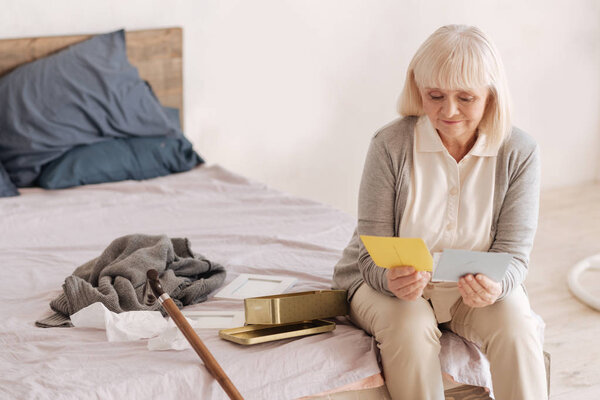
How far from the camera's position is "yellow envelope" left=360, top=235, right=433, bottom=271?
146cm

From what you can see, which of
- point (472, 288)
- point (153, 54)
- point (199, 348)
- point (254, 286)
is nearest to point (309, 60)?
point (153, 54)

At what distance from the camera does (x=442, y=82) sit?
1.59 m

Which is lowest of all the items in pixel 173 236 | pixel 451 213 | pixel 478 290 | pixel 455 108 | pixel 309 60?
pixel 173 236

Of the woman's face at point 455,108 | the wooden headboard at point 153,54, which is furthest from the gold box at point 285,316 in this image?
the wooden headboard at point 153,54

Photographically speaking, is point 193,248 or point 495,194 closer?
point 495,194

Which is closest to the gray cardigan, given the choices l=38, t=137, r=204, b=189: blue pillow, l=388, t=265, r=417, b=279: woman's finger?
l=388, t=265, r=417, b=279: woman's finger

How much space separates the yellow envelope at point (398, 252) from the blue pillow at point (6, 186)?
1.53 meters

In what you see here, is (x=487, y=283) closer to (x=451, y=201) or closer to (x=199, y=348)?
(x=451, y=201)

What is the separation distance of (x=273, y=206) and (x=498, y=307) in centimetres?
111

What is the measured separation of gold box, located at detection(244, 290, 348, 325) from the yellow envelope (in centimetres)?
22

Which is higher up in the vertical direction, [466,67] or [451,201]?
[466,67]

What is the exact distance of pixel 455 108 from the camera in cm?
162

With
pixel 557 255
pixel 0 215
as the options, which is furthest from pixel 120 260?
pixel 557 255

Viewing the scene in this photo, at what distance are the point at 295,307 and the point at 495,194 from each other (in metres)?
0.49
